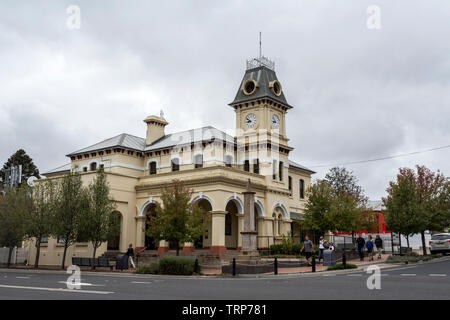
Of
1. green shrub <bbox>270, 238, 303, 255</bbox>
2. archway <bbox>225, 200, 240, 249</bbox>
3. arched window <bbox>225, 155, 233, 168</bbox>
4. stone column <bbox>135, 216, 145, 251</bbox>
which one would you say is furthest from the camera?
arched window <bbox>225, 155, 233, 168</bbox>

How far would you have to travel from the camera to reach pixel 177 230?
27250mm

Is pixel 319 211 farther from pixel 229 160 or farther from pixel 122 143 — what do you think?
pixel 122 143

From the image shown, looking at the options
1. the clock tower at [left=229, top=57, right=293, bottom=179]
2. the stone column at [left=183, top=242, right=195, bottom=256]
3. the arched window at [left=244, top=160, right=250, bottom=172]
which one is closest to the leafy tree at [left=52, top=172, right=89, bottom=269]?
the stone column at [left=183, top=242, right=195, bottom=256]

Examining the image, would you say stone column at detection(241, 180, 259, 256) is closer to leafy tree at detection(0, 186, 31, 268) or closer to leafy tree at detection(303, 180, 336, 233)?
leafy tree at detection(303, 180, 336, 233)

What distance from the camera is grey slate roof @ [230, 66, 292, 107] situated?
38.9 m

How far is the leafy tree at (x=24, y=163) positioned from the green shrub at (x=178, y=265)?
42.3 meters

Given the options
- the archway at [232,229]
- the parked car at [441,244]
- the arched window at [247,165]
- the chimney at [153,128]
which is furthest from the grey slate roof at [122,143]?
the parked car at [441,244]

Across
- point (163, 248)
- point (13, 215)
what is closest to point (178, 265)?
point (163, 248)

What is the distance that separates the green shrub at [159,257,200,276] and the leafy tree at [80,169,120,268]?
323 inches

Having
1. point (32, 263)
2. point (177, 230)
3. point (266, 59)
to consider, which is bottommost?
point (32, 263)

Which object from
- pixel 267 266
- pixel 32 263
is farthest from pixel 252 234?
pixel 32 263
